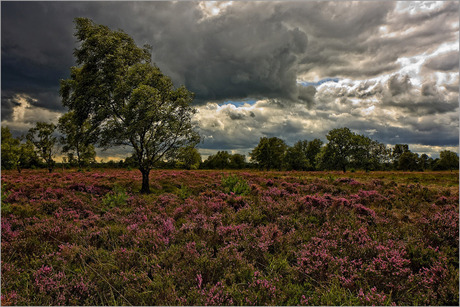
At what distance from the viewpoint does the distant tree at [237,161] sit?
4285 inches

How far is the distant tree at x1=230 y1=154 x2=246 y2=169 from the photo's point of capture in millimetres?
108831

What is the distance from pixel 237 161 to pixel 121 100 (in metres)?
95.5

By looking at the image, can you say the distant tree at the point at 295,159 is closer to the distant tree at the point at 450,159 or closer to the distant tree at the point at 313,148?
the distant tree at the point at 313,148

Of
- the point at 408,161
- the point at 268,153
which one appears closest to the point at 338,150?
the point at 268,153

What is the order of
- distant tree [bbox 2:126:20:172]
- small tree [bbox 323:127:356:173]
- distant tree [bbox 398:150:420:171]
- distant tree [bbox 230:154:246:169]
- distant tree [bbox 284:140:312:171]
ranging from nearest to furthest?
1. distant tree [bbox 2:126:20:172]
2. small tree [bbox 323:127:356:173]
3. distant tree [bbox 284:140:312:171]
4. distant tree [bbox 398:150:420:171]
5. distant tree [bbox 230:154:246:169]

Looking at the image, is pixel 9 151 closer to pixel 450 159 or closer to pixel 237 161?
pixel 237 161

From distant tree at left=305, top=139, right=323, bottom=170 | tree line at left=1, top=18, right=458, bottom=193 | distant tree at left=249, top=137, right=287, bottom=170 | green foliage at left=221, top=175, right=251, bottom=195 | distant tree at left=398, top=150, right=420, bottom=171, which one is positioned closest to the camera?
green foliage at left=221, top=175, right=251, bottom=195

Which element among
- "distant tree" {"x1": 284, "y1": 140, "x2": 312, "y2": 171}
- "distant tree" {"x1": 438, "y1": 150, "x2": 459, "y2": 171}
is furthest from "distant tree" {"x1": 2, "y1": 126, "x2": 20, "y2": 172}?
"distant tree" {"x1": 438, "y1": 150, "x2": 459, "y2": 171}

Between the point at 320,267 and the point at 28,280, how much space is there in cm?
572

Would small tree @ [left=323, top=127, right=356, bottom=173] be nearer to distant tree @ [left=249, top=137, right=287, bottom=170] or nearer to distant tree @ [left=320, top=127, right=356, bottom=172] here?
distant tree @ [left=320, top=127, right=356, bottom=172]

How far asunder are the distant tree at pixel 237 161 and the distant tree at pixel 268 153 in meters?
37.7

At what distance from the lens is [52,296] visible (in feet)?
11.7

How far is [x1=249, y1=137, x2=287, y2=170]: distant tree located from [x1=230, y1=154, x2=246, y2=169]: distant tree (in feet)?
124

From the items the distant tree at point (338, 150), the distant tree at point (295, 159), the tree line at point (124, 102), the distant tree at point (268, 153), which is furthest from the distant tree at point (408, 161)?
the tree line at point (124, 102)
